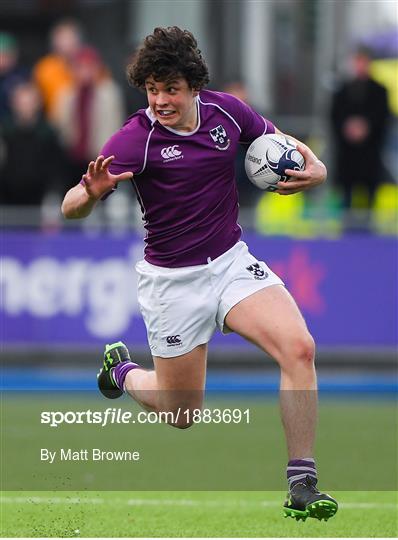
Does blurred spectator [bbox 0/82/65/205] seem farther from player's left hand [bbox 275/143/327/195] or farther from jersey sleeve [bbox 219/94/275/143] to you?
player's left hand [bbox 275/143/327/195]

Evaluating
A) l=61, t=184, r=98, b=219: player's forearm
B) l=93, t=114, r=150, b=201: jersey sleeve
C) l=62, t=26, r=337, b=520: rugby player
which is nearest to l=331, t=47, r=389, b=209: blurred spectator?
l=62, t=26, r=337, b=520: rugby player

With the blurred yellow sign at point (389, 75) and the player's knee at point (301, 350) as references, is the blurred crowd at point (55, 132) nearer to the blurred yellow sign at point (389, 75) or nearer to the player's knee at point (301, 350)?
the blurred yellow sign at point (389, 75)

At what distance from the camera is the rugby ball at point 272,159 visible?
7797mm

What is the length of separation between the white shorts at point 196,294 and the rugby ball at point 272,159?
1.27 ft

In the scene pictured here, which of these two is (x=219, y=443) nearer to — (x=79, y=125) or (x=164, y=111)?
(x=164, y=111)

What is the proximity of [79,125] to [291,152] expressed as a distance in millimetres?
8141

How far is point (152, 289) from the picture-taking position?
7.92m

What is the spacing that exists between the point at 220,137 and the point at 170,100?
41 cm

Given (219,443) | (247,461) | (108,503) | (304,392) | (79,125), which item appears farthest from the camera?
(79,125)

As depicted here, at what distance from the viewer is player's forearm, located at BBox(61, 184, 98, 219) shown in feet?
23.8

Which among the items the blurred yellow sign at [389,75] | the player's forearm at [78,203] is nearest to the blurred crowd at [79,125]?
the blurred yellow sign at [389,75]

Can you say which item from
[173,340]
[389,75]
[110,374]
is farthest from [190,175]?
[389,75]

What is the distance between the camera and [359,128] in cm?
1616

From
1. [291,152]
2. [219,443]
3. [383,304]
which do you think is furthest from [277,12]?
[291,152]
